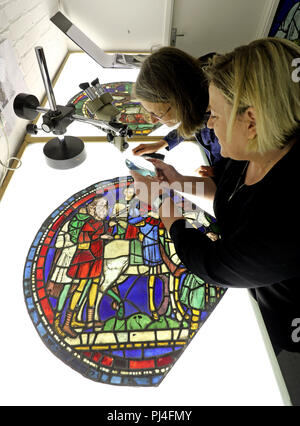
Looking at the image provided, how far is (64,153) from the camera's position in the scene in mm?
1192

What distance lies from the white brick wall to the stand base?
8.1 inches

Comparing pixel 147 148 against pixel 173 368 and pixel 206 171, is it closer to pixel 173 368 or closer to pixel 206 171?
pixel 206 171

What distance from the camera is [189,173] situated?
1.26 meters

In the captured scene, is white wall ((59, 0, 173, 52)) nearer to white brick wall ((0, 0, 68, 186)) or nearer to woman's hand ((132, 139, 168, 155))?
white brick wall ((0, 0, 68, 186))

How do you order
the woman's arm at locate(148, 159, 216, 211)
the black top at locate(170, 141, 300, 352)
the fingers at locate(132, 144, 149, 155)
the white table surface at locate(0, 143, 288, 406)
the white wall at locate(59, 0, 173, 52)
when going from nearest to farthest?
the black top at locate(170, 141, 300, 352) → the white table surface at locate(0, 143, 288, 406) → the woman's arm at locate(148, 159, 216, 211) → the fingers at locate(132, 144, 149, 155) → the white wall at locate(59, 0, 173, 52)

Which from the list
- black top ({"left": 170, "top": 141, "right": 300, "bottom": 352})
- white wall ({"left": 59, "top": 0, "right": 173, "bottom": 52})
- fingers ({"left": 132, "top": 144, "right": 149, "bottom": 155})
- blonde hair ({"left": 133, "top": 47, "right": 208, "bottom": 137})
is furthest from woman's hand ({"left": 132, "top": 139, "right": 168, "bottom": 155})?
white wall ({"left": 59, "top": 0, "right": 173, "bottom": 52})

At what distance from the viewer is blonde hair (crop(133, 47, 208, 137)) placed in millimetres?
942

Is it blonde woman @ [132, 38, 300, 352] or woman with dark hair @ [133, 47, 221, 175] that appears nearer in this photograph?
blonde woman @ [132, 38, 300, 352]

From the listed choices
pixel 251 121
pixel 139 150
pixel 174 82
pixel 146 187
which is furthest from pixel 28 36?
pixel 251 121

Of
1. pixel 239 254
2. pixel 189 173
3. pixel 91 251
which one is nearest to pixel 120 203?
pixel 91 251

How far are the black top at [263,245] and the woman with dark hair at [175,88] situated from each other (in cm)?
29
